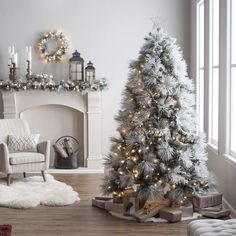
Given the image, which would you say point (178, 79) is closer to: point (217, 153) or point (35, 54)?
point (217, 153)

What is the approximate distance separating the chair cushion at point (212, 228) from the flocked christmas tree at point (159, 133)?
1.51m

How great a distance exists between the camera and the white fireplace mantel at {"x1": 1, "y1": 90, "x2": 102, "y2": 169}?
8.28m

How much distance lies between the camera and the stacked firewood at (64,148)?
8.17m

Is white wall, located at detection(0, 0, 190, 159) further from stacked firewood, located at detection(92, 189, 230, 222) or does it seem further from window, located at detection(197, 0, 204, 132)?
stacked firewood, located at detection(92, 189, 230, 222)

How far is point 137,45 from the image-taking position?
850 centimetres

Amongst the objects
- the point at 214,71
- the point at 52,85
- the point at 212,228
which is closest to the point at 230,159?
the point at 214,71

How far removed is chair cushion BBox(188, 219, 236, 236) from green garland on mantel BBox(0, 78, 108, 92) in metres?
4.63

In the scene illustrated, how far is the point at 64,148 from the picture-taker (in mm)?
8273

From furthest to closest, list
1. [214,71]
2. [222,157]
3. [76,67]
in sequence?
[76,67]
[214,71]
[222,157]

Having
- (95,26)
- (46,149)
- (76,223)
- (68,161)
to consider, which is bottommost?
(76,223)

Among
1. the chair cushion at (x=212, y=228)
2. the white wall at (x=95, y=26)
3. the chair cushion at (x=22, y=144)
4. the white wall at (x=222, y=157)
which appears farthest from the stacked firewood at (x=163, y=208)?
the white wall at (x=95, y=26)

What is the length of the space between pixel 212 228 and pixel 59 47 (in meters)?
5.43

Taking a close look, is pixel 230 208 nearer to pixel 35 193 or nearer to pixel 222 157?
pixel 222 157

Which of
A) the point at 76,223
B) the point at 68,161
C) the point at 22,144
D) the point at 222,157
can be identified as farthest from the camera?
the point at 68,161
